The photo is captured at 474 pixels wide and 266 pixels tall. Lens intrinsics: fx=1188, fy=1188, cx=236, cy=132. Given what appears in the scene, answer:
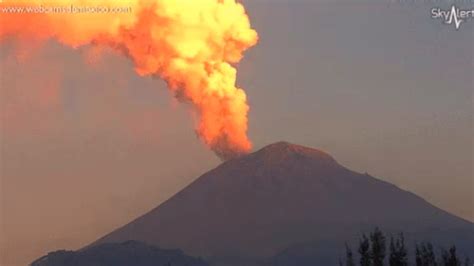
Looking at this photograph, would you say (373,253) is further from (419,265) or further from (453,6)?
(453,6)

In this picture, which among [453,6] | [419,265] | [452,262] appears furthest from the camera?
[419,265]

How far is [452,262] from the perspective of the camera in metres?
75.2

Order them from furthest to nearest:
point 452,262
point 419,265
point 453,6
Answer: point 419,265 → point 452,262 → point 453,6

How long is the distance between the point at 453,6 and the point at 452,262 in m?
20.8

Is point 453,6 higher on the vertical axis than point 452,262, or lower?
higher

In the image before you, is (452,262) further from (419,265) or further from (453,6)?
(453,6)

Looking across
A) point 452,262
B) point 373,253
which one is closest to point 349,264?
point 373,253

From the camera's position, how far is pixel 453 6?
6078 centimetres

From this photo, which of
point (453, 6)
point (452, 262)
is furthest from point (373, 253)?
point (453, 6)

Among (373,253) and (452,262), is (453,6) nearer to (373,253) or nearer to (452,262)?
(452,262)

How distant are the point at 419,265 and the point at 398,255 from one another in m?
3.20

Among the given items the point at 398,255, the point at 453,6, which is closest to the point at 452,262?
the point at 398,255

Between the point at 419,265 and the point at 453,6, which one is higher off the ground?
the point at 453,6

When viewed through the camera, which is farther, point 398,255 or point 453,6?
point 398,255
